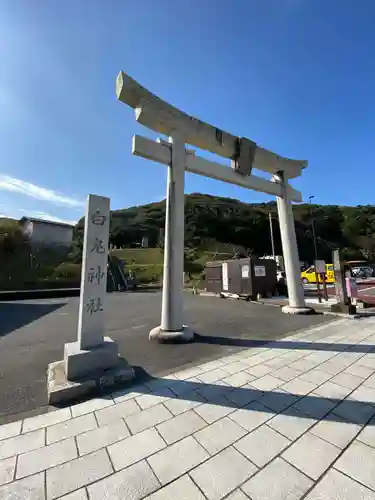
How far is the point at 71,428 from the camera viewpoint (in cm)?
219

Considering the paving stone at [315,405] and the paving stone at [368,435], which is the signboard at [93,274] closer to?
the paving stone at [315,405]

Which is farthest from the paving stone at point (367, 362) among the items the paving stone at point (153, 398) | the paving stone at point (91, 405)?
the paving stone at point (91, 405)

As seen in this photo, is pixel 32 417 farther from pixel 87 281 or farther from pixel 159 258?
pixel 159 258

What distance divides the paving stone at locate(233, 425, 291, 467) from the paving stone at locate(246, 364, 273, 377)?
1.21 m

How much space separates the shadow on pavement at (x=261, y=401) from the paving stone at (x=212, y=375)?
12cm

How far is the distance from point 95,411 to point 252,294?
9.77 meters

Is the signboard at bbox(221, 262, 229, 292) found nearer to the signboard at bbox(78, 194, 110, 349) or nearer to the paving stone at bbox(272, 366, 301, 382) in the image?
the paving stone at bbox(272, 366, 301, 382)

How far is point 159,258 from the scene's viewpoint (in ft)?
107

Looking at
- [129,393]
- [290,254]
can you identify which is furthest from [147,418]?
[290,254]

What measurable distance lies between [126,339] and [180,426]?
323 centimetres

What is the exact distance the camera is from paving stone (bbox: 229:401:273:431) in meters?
2.22

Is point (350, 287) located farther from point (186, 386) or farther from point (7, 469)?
point (7, 469)

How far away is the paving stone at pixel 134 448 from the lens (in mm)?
1801

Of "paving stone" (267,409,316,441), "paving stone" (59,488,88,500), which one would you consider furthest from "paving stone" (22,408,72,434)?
"paving stone" (267,409,316,441)
